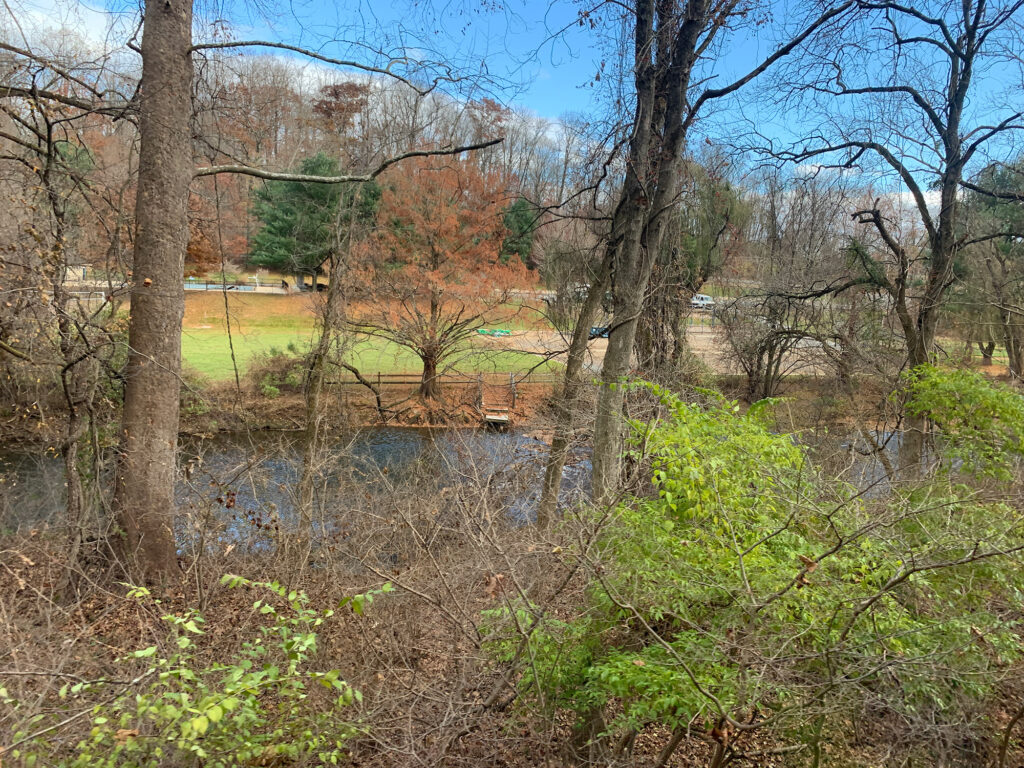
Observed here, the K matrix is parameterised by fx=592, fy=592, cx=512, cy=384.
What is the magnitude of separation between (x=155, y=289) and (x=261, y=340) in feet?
78.2

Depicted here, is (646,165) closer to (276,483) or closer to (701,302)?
(276,483)

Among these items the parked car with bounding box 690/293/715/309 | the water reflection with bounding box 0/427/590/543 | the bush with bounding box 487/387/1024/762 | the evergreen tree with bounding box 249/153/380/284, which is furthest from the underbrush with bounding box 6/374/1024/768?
the evergreen tree with bounding box 249/153/380/284

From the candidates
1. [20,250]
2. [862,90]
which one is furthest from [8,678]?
[862,90]

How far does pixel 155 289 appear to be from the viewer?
602cm

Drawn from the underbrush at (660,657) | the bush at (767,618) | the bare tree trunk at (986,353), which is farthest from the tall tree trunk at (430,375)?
the bare tree trunk at (986,353)

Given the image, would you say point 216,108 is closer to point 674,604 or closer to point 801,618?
point 674,604

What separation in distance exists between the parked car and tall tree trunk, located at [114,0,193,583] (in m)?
11.0

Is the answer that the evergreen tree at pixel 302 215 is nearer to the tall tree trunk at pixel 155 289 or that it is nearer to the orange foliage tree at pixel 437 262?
the orange foliage tree at pixel 437 262

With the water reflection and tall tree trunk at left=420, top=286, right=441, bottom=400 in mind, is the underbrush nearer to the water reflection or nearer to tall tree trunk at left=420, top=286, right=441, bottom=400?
the water reflection

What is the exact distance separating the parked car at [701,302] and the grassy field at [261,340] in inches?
227

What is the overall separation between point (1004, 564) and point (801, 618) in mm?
1689

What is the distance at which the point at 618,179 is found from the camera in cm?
858

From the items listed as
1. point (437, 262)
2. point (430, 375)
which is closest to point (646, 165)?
point (437, 262)

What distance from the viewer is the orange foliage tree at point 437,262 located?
21.0m
